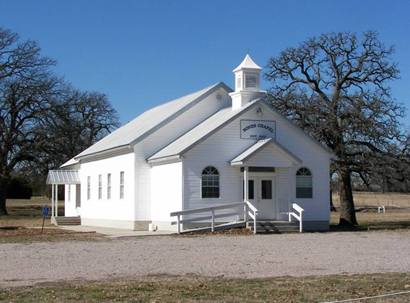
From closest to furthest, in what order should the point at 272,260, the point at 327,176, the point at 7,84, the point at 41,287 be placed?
the point at 41,287 → the point at 272,260 → the point at 327,176 → the point at 7,84

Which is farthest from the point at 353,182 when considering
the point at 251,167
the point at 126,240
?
the point at 126,240

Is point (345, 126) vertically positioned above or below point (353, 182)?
above

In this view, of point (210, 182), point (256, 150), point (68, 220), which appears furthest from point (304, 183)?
point (68, 220)

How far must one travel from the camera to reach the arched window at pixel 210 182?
32.5m

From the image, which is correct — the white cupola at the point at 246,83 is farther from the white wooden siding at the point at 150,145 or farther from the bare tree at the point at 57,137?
the bare tree at the point at 57,137

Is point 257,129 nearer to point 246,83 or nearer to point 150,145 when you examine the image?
point 246,83

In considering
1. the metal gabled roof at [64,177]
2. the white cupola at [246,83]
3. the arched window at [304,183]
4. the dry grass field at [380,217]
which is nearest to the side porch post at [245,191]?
the arched window at [304,183]

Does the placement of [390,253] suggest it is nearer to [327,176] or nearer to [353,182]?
[327,176]

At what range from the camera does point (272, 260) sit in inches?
722

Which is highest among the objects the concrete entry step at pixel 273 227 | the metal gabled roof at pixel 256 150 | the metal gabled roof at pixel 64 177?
the metal gabled roof at pixel 256 150

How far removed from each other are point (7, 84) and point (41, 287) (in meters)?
44.9

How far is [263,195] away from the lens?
33219 mm

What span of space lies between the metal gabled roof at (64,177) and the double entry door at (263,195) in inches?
625

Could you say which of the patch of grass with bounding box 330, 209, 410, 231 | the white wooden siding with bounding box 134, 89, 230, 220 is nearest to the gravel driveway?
the white wooden siding with bounding box 134, 89, 230, 220
